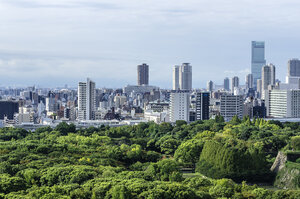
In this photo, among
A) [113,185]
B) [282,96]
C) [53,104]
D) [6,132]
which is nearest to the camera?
[113,185]

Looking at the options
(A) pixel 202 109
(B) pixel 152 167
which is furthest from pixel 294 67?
(B) pixel 152 167

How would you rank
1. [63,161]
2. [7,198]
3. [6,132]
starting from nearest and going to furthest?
1. [7,198]
2. [63,161]
3. [6,132]

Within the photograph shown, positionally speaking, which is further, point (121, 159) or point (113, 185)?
point (121, 159)

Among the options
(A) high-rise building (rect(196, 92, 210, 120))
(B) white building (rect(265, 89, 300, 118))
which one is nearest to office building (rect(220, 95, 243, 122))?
(A) high-rise building (rect(196, 92, 210, 120))

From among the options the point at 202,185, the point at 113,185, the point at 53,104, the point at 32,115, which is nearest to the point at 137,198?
the point at 113,185

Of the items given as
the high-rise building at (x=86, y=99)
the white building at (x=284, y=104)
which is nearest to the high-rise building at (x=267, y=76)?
Result: the white building at (x=284, y=104)

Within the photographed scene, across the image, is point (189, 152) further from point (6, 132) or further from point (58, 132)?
point (6, 132)

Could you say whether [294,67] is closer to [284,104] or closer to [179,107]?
[284,104]

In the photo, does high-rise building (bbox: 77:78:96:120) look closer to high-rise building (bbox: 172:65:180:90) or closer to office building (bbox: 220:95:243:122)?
office building (bbox: 220:95:243:122)
